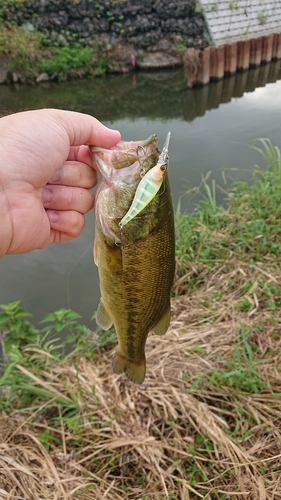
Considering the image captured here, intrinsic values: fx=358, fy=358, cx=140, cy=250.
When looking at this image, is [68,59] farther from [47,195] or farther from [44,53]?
[47,195]

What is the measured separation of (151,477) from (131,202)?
6.51 feet

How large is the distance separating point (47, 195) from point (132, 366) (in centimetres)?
112

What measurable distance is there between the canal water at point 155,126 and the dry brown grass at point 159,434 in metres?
1.21

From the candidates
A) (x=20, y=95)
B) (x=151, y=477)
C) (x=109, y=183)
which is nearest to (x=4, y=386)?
(x=151, y=477)

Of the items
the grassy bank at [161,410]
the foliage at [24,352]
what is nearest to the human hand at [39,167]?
the foliage at [24,352]

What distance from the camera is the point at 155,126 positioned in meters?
10.6

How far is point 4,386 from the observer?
118 inches

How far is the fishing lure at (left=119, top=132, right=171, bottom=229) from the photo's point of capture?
1.39 meters

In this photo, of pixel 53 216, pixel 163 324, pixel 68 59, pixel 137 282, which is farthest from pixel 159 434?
pixel 68 59

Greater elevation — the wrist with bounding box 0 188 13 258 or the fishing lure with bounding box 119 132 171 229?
the fishing lure with bounding box 119 132 171 229

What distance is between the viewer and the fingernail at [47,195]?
6.79 ft

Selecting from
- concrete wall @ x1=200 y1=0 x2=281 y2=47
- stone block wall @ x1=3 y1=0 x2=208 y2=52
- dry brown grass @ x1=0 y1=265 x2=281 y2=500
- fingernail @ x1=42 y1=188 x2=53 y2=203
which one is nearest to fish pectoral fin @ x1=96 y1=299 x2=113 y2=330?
fingernail @ x1=42 y1=188 x2=53 y2=203

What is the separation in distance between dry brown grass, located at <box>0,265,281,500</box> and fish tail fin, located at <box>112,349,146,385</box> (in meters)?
0.76

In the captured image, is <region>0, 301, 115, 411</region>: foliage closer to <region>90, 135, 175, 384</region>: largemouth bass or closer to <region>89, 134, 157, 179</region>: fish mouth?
<region>90, 135, 175, 384</region>: largemouth bass
